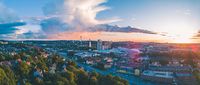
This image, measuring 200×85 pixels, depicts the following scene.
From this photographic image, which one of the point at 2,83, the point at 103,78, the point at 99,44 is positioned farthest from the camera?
the point at 99,44

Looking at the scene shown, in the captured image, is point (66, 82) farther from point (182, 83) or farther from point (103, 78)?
point (182, 83)

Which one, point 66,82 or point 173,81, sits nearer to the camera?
point 66,82

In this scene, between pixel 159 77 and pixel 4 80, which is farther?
pixel 159 77

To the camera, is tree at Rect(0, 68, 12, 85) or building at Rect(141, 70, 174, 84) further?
building at Rect(141, 70, 174, 84)

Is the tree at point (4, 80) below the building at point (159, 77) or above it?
above

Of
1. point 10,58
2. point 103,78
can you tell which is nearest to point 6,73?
point 103,78

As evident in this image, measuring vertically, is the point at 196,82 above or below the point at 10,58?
below

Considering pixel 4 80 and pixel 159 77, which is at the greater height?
pixel 4 80

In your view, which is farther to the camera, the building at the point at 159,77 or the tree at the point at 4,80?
the building at the point at 159,77

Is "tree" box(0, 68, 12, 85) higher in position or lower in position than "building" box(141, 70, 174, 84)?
higher

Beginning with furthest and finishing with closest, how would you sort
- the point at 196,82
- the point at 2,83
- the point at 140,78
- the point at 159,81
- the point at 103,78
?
the point at 140,78 < the point at 159,81 < the point at 196,82 < the point at 103,78 < the point at 2,83
